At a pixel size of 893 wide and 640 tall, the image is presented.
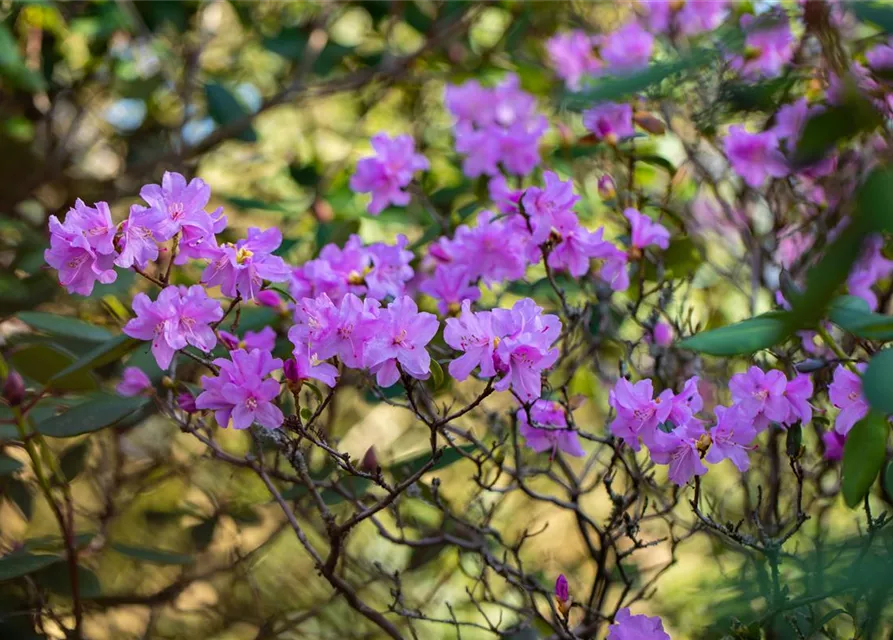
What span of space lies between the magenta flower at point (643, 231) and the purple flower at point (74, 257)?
784 mm

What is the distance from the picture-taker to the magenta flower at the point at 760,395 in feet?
3.52

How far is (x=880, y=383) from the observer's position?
641mm

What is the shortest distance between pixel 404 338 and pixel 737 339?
354 millimetres

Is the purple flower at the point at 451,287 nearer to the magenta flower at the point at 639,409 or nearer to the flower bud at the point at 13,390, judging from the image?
the magenta flower at the point at 639,409

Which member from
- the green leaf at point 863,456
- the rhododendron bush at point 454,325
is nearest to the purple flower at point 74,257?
the rhododendron bush at point 454,325

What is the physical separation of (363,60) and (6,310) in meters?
1.10

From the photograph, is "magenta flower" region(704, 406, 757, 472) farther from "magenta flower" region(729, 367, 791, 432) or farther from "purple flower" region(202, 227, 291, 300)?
"purple flower" region(202, 227, 291, 300)

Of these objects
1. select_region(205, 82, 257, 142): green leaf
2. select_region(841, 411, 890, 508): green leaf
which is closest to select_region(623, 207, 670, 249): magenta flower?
select_region(841, 411, 890, 508): green leaf

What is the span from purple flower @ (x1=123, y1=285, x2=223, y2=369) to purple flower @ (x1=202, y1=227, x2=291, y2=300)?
0.04 m

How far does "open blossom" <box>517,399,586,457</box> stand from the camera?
4.05 feet

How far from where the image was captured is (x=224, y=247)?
105 centimetres

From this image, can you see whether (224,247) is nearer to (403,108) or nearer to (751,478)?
(751,478)

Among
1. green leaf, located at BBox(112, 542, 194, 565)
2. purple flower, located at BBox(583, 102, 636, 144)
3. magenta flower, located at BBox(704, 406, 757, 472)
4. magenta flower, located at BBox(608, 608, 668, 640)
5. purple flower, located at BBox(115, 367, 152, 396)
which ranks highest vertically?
purple flower, located at BBox(583, 102, 636, 144)

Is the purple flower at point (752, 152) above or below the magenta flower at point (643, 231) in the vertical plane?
above
